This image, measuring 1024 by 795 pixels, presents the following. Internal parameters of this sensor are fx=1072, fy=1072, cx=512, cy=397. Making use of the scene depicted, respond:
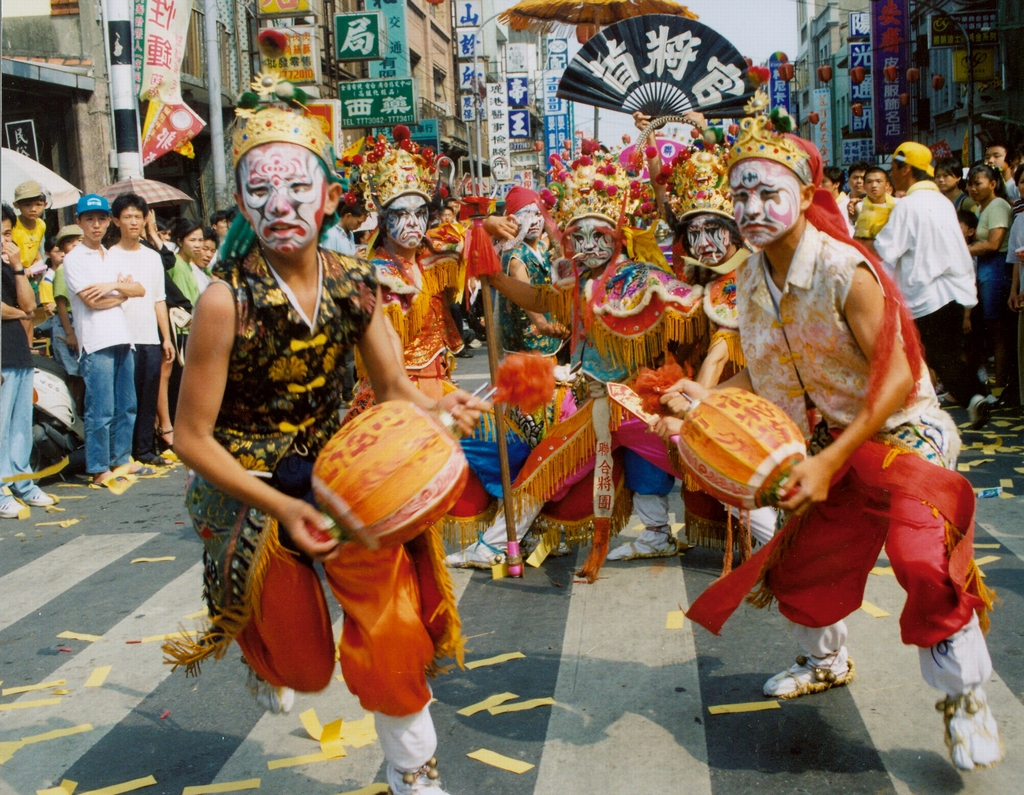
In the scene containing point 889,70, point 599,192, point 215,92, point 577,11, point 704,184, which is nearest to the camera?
point 704,184

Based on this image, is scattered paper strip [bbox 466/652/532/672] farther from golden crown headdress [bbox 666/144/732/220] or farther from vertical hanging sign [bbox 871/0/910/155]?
vertical hanging sign [bbox 871/0/910/155]

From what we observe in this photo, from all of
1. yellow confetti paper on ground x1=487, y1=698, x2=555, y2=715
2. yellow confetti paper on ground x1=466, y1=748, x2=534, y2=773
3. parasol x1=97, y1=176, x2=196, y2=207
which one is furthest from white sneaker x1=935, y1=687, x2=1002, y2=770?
parasol x1=97, y1=176, x2=196, y2=207

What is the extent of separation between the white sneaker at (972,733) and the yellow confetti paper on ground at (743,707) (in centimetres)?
75

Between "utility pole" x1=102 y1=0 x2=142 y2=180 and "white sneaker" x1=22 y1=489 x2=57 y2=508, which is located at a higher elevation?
"utility pole" x1=102 y1=0 x2=142 y2=180

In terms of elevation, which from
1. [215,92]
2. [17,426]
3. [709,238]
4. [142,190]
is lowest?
[17,426]

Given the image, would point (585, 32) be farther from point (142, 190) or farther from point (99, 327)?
point (142, 190)

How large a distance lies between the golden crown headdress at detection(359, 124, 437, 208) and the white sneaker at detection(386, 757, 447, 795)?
10.9ft

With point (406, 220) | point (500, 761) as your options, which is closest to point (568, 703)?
point (500, 761)

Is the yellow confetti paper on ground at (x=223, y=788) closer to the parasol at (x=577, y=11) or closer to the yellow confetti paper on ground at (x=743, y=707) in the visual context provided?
the yellow confetti paper on ground at (x=743, y=707)

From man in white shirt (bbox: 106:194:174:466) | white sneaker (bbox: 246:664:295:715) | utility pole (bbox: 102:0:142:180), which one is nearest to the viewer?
white sneaker (bbox: 246:664:295:715)

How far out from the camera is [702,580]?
518 centimetres

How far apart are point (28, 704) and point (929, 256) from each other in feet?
23.0

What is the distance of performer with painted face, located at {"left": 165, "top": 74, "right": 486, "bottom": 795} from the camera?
8.78 ft

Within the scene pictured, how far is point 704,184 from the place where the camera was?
496 centimetres
